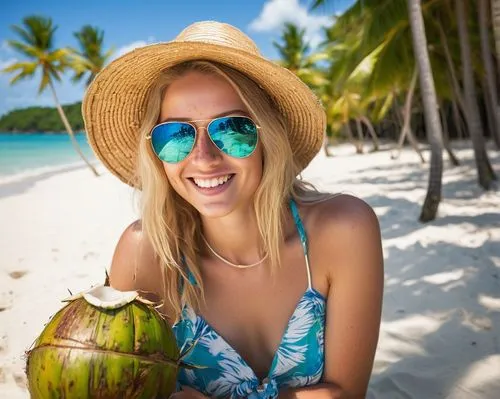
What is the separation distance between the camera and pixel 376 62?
33.3ft

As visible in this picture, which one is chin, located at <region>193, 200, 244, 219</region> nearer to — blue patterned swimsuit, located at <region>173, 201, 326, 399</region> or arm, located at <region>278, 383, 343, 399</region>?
blue patterned swimsuit, located at <region>173, 201, 326, 399</region>

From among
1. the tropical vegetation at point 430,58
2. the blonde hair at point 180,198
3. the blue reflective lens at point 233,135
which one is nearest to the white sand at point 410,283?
the tropical vegetation at point 430,58

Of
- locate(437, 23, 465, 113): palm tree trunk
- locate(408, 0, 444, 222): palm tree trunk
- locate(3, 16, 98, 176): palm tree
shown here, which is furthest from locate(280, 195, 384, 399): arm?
locate(3, 16, 98, 176): palm tree

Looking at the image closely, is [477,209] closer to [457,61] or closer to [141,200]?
[141,200]

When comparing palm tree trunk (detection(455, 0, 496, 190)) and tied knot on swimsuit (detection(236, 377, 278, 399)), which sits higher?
palm tree trunk (detection(455, 0, 496, 190))

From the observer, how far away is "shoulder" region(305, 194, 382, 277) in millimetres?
1439

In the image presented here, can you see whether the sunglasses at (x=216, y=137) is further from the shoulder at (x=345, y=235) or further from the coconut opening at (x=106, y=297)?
the coconut opening at (x=106, y=297)

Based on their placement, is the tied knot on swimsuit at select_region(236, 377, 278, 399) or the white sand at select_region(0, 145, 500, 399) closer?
the tied knot on swimsuit at select_region(236, 377, 278, 399)

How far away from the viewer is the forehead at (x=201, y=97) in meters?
1.42

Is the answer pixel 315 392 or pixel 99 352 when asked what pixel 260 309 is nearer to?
pixel 315 392

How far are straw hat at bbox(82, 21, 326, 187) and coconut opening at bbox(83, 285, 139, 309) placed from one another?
0.86 metres

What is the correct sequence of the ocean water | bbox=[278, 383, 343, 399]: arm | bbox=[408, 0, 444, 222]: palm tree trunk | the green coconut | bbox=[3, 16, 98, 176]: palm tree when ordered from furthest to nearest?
the ocean water, bbox=[3, 16, 98, 176]: palm tree, bbox=[408, 0, 444, 222]: palm tree trunk, bbox=[278, 383, 343, 399]: arm, the green coconut

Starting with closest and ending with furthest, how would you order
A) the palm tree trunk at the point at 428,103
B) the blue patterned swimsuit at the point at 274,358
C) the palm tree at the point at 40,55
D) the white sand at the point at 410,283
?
the blue patterned swimsuit at the point at 274,358, the white sand at the point at 410,283, the palm tree trunk at the point at 428,103, the palm tree at the point at 40,55

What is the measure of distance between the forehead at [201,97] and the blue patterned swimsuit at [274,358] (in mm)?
501
